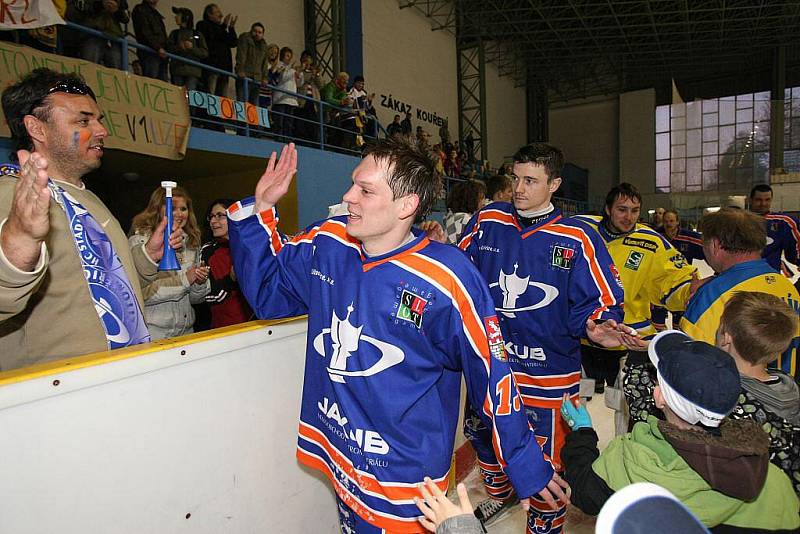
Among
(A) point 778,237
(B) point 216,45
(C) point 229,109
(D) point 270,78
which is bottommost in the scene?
(A) point 778,237

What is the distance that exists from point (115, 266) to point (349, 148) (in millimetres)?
8330

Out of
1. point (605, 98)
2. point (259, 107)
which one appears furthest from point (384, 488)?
point (605, 98)

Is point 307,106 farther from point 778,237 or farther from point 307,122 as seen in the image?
point 778,237

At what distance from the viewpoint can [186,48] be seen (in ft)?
21.8

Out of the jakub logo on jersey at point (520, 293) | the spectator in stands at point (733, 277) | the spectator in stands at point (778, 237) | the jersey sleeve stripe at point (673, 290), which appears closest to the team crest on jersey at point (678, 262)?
the jersey sleeve stripe at point (673, 290)

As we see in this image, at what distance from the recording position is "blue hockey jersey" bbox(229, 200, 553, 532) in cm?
144

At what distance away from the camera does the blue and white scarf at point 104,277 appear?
1.64 m

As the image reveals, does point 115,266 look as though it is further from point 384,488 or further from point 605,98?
point 605,98

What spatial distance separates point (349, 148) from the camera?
974cm

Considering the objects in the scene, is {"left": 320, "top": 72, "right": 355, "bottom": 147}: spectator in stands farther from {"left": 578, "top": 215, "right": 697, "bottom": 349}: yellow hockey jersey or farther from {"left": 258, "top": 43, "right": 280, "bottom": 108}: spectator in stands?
{"left": 578, "top": 215, "right": 697, "bottom": 349}: yellow hockey jersey

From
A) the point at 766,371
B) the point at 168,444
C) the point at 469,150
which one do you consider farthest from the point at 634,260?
the point at 469,150

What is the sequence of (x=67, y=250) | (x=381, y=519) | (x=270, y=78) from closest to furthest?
(x=381, y=519) < (x=67, y=250) < (x=270, y=78)

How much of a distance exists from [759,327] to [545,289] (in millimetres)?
851

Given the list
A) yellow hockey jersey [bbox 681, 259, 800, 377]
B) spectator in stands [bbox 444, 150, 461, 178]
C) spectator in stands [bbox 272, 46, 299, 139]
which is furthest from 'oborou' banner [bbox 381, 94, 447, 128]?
yellow hockey jersey [bbox 681, 259, 800, 377]
